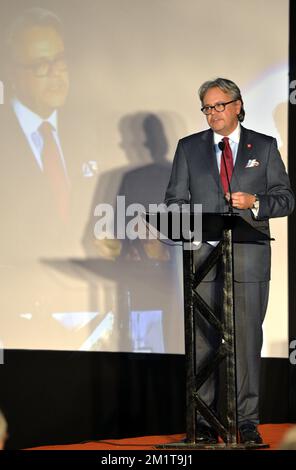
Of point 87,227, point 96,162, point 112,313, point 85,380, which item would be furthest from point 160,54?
point 85,380

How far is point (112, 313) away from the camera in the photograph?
215 inches

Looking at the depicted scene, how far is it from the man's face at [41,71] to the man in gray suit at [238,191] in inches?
53.2

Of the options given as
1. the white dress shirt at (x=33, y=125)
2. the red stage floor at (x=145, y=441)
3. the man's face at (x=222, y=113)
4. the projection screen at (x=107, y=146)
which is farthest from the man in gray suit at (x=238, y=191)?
the white dress shirt at (x=33, y=125)

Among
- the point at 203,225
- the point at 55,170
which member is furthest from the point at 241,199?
the point at 55,170

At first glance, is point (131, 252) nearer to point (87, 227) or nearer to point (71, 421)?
point (87, 227)

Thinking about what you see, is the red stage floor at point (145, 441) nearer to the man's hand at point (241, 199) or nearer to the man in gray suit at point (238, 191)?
the man in gray suit at point (238, 191)

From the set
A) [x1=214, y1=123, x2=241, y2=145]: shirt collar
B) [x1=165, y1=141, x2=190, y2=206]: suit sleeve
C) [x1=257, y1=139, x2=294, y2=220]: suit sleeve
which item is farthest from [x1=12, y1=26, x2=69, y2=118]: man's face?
[x1=257, y1=139, x2=294, y2=220]: suit sleeve

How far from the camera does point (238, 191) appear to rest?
14.4 feet

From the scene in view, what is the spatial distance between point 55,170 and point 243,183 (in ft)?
5.03

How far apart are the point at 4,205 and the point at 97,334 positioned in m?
0.97

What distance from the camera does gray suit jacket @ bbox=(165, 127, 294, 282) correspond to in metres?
4.38

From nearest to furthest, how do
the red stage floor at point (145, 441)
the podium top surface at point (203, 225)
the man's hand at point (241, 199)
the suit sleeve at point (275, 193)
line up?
the podium top surface at point (203, 225)
the man's hand at point (241, 199)
the suit sleeve at point (275, 193)
the red stage floor at point (145, 441)

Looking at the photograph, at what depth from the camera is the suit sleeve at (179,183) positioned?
4430 mm

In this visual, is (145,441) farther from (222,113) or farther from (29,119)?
(29,119)
